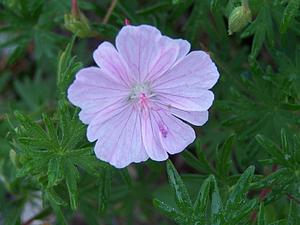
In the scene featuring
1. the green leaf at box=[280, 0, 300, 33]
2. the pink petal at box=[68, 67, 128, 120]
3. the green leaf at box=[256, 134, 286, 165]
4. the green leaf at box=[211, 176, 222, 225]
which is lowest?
the green leaf at box=[211, 176, 222, 225]

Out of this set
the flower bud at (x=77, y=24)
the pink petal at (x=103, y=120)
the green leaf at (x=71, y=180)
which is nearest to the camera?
the pink petal at (x=103, y=120)

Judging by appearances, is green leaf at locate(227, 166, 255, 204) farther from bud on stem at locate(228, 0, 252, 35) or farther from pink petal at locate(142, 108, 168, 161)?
bud on stem at locate(228, 0, 252, 35)

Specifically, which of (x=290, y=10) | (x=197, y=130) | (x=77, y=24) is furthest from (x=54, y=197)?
(x=197, y=130)

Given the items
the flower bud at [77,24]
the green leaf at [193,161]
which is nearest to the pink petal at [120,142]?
the green leaf at [193,161]

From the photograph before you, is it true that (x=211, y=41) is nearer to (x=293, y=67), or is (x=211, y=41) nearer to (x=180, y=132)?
(x=293, y=67)

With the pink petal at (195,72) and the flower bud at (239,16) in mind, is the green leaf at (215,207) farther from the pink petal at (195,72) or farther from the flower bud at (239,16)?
the flower bud at (239,16)

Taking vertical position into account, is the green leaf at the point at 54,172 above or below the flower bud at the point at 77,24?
below

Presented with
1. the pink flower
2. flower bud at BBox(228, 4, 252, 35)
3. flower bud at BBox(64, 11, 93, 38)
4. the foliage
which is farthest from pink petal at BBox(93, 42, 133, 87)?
flower bud at BBox(64, 11, 93, 38)
